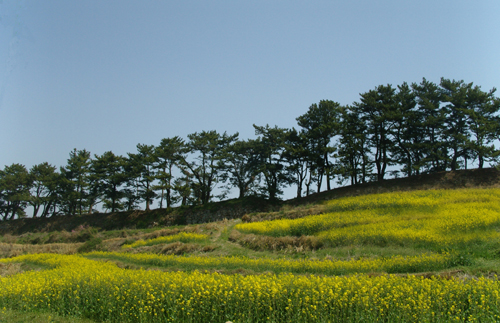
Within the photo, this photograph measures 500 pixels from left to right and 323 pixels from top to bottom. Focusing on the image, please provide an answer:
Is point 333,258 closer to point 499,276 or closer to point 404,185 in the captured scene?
point 499,276

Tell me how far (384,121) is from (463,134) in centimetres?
895

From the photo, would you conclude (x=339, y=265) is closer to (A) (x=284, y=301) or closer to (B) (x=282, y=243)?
(A) (x=284, y=301)

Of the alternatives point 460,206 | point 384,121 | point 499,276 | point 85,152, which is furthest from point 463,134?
point 85,152

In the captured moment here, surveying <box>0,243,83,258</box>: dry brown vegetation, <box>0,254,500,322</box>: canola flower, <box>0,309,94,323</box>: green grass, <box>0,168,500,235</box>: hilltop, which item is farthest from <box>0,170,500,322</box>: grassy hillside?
<box>0,168,500,235</box>: hilltop

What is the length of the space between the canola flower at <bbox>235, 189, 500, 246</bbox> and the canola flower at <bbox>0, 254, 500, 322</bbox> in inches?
362

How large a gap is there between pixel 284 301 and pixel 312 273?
5.53 meters

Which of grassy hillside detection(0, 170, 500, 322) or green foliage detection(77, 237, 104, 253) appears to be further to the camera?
green foliage detection(77, 237, 104, 253)

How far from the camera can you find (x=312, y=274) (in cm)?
1202

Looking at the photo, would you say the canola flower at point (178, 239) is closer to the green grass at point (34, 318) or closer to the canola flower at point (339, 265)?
the canola flower at point (339, 265)

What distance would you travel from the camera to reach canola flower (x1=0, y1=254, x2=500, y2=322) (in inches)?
337

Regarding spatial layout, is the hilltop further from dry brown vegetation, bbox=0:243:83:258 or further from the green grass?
the green grass

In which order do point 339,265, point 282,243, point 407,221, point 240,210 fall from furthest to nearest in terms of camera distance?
point 240,210, point 282,243, point 407,221, point 339,265

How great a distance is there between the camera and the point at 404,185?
37906 millimetres

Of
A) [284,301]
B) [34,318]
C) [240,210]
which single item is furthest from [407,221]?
[240,210]
